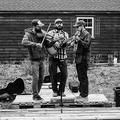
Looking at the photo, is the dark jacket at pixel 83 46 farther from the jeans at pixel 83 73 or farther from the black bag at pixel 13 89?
the black bag at pixel 13 89

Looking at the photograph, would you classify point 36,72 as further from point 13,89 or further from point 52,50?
point 13,89

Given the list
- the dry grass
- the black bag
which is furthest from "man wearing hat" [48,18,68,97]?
the dry grass

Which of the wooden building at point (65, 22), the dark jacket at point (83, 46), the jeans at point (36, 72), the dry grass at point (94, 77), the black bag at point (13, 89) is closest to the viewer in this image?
the dark jacket at point (83, 46)

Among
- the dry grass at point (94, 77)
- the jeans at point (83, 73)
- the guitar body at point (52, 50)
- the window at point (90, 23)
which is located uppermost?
the window at point (90, 23)

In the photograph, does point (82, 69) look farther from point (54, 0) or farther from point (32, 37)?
point (54, 0)

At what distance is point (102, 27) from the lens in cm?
2564

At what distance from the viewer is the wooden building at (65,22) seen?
25.2 meters

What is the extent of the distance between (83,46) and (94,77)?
8.29 m

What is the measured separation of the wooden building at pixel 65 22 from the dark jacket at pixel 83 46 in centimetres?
1431

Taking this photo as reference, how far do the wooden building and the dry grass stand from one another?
2794 millimetres

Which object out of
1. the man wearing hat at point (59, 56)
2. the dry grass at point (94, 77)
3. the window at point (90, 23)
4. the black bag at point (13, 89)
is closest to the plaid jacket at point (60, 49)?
the man wearing hat at point (59, 56)

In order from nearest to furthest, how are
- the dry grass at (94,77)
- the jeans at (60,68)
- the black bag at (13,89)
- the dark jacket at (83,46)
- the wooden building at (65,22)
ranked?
the dark jacket at (83,46) → the jeans at (60,68) → the black bag at (13,89) → the dry grass at (94,77) → the wooden building at (65,22)

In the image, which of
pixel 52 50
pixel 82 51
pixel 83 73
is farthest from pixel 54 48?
pixel 83 73

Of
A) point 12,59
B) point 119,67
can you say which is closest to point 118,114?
point 119,67
